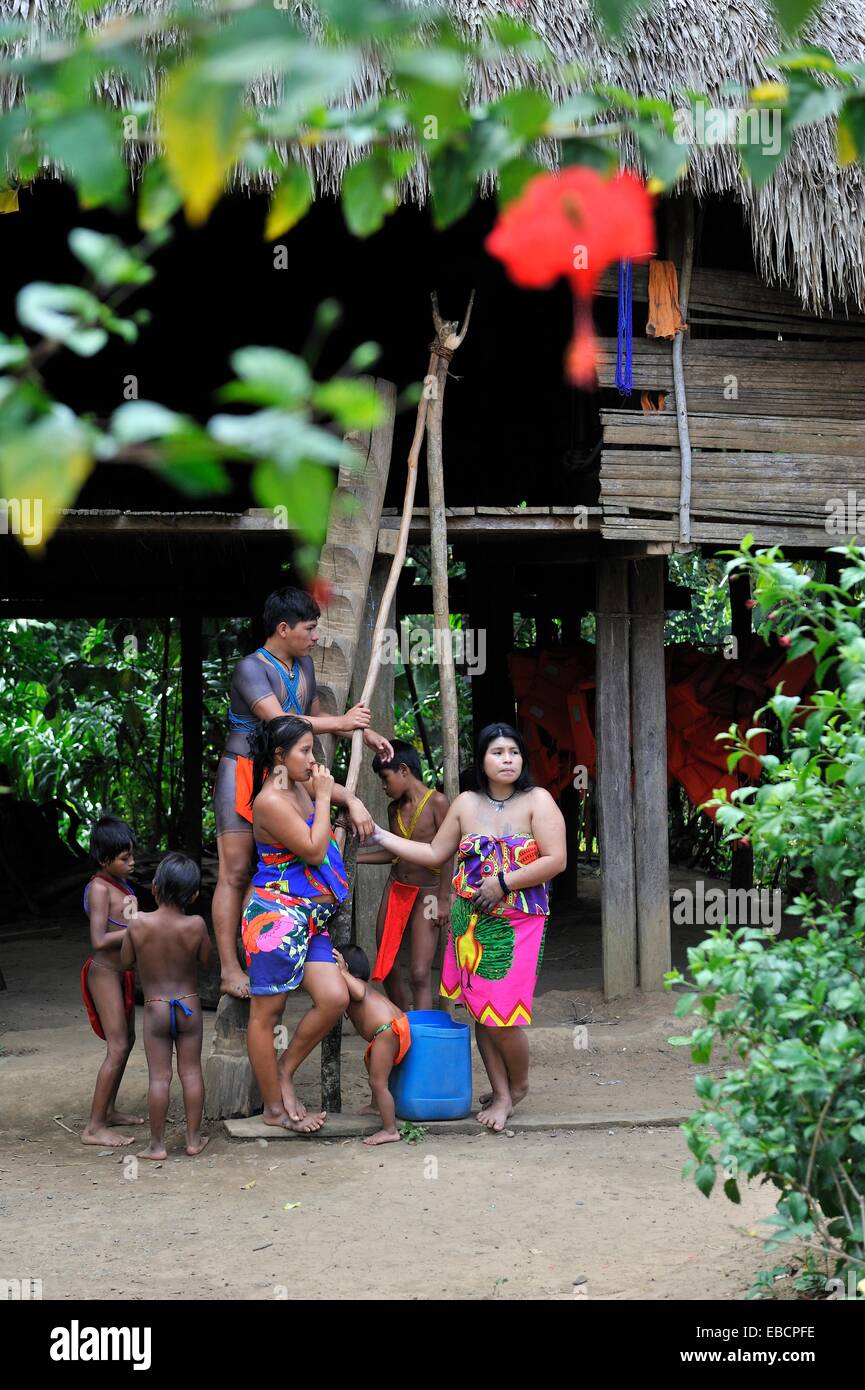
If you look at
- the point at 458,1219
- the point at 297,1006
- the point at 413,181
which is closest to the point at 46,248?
the point at 413,181

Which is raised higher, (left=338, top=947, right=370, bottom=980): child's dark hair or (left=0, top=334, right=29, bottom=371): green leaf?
(left=0, top=334, right=29, bottom=371): green leaf

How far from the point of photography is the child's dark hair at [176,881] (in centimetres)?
478

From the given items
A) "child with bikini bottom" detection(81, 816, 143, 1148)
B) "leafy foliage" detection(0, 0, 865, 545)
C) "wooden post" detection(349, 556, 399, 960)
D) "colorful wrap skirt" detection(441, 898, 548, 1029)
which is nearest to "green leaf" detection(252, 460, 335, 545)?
"leafy foliage" detection(0, 0, 865, 545)

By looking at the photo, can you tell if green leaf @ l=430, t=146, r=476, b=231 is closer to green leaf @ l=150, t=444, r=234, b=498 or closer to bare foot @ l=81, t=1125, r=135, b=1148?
green leaf @ l=150, t=444, r=234, b=498

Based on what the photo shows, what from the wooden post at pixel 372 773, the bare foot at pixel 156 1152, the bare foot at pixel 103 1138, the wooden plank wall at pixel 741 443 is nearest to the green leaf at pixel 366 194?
the bare foot at pixel 156 1152

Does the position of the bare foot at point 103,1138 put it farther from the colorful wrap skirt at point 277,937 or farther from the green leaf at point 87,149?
the green leaf at point 87,149

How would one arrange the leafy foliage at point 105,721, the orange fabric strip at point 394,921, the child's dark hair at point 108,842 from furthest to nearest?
the leafy foliage at point 105,721, the orange fabric strip at point 394,921, the child's dark hair at point 108,842

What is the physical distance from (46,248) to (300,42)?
716 centimetres

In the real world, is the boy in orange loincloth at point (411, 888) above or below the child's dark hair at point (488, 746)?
below

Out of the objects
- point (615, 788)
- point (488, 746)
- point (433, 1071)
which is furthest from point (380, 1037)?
point (615, 788)

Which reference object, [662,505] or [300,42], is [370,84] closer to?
[662,505]

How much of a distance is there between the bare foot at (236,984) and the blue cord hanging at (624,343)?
3.08 metres

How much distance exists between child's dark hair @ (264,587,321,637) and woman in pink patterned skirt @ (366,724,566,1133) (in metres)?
0.79

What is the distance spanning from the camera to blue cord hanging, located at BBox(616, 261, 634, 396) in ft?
19.6
